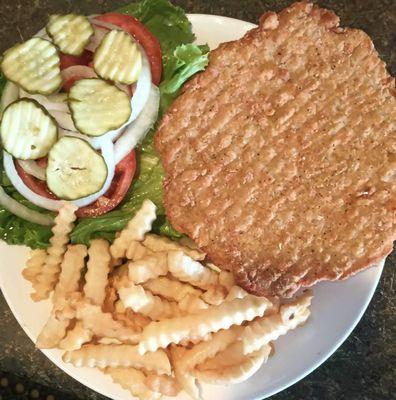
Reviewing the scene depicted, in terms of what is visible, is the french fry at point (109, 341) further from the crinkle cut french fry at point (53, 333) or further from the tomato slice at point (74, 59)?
the tomato slice at point (74, 59)

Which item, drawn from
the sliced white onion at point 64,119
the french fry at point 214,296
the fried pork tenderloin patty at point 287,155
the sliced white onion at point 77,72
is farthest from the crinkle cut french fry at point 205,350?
the sliced white onion at point 77,72

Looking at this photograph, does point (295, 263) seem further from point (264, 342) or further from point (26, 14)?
point (26, 14)

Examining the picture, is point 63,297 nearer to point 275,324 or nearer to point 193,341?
point 193,341

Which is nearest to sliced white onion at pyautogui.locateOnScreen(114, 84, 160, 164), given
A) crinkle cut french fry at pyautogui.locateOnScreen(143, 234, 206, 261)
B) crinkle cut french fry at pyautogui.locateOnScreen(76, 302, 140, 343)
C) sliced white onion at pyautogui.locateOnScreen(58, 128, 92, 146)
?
sliced white onion at pyautogui.locateOnScreen(58, 128, 92, 146)

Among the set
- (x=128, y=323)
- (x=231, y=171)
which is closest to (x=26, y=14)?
(x=231, y=171)

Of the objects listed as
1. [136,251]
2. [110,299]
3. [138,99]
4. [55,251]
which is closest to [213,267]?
[136,251]

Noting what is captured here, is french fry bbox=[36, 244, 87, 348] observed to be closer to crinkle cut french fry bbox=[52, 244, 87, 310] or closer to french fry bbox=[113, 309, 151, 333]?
crinkle cut french fry bbox=[52, 244, 87, 310]
